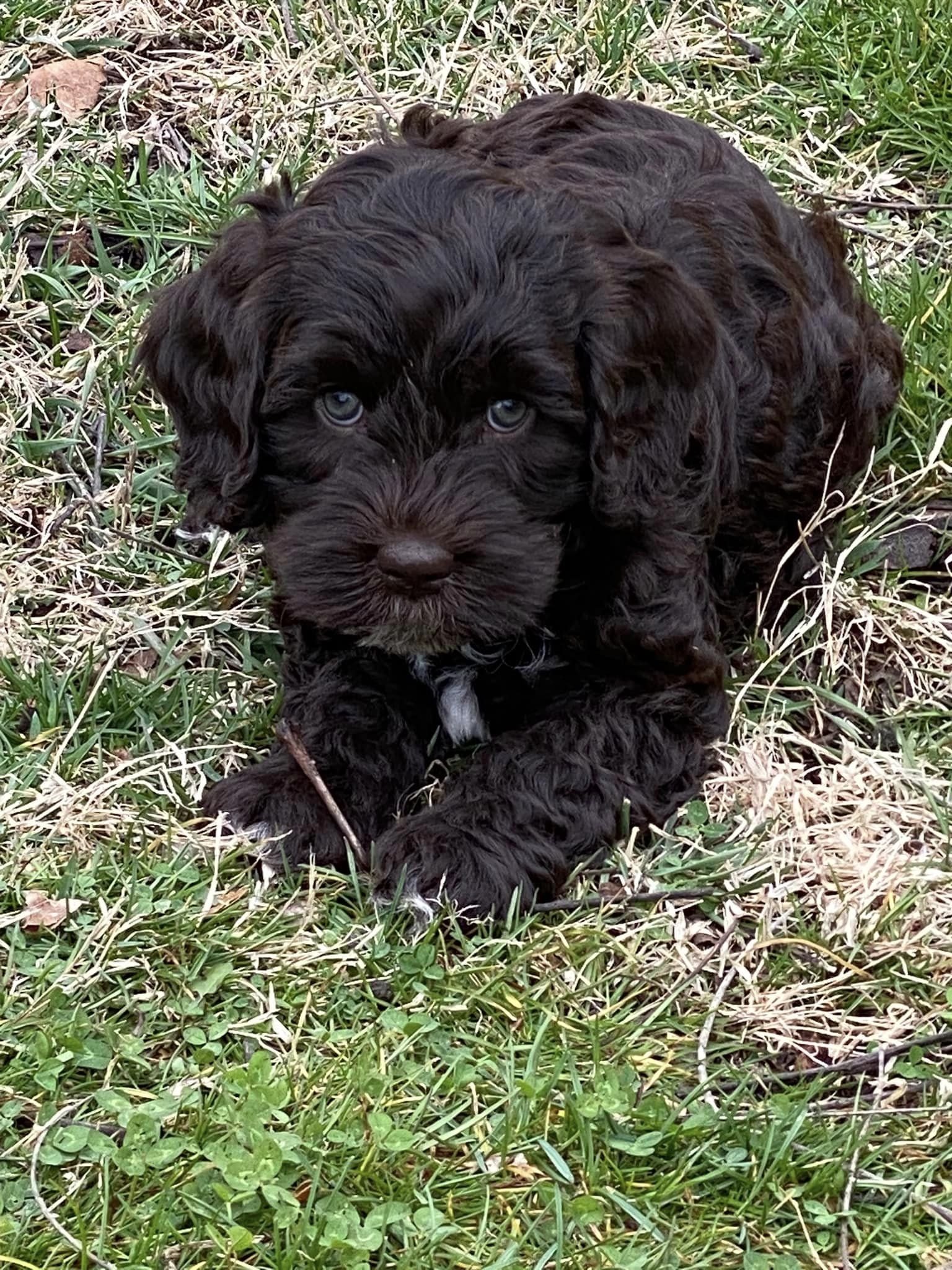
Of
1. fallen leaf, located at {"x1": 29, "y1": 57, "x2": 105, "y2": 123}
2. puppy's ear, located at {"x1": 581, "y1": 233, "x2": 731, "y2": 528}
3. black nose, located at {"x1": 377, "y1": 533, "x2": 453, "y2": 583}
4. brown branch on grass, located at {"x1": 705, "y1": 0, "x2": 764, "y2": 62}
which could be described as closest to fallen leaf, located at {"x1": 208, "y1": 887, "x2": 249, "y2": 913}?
black nose, located at {"x1": 377, "y1": 533, "x2": 453, "y2": 583}

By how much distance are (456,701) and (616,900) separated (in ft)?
1.85

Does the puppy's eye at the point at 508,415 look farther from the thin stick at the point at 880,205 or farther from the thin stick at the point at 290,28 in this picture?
the thin stick at the point at 290,28

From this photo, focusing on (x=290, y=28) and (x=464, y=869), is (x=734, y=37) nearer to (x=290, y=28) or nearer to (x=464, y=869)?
(x=290, y=28)

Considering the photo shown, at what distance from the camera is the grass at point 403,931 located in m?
2.63

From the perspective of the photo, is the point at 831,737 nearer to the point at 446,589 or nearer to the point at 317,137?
the point at 446,589

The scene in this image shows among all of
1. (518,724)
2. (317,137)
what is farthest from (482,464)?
(317,137)

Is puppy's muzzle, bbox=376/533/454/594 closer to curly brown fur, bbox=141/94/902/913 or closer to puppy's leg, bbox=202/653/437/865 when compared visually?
curly brown fur, bbox=141/94/902/913

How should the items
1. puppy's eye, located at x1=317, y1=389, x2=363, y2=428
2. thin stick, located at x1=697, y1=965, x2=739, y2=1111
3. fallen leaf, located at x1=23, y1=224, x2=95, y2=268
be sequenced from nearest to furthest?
1. thin stick, located at x1=697, y1=965, x2=739, y2=1111
2. puppy's eye, located at x1=317, y1=389, x2=363, y2=428
3. fallen leaf, located at x1=23, y1=224, x2=95, y2=268

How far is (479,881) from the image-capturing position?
10.5ft

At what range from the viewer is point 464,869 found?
321 cm

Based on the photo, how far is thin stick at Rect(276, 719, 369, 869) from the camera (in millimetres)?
3334

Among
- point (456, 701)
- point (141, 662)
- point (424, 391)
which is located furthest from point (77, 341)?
point (424, 391)

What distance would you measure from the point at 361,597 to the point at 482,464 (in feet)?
1.02

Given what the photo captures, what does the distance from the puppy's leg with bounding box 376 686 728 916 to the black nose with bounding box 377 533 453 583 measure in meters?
0.51
